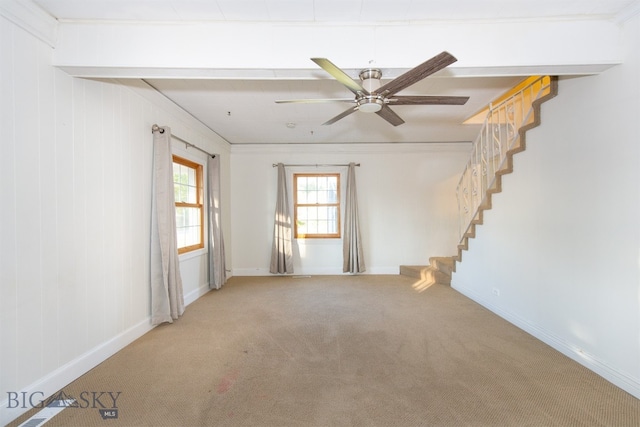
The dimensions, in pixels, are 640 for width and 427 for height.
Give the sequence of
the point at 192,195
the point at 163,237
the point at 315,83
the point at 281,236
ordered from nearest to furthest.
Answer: the point at 315,83
the point at 163,237
the point at 192,195
the point at 281,236

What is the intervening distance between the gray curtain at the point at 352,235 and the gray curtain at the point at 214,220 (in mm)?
2393

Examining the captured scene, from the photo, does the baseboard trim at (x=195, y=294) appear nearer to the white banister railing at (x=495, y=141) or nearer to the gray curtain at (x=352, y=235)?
the gray curtain at (x=352, y=235)

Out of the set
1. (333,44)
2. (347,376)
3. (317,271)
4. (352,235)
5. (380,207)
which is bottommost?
(347,376)

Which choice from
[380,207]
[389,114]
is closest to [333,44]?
[389,114]

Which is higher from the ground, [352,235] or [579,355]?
[352,235]

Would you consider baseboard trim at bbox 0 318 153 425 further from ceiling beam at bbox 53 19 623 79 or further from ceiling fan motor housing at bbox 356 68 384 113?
ceiling fan motor housing at bbox 356 68 384 113

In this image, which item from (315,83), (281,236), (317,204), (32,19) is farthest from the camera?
(317,204)

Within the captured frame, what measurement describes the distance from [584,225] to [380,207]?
11.4 ft

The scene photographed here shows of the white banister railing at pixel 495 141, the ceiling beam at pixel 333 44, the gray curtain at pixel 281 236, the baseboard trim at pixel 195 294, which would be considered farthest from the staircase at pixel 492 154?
the baseboard trim at pixel 195 294

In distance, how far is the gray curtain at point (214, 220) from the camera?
4504 mm

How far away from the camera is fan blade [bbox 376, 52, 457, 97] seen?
5.22 ft

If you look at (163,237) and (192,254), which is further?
(192,254)

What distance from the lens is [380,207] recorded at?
18.5 feet

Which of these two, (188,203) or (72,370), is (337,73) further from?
(188,203)
